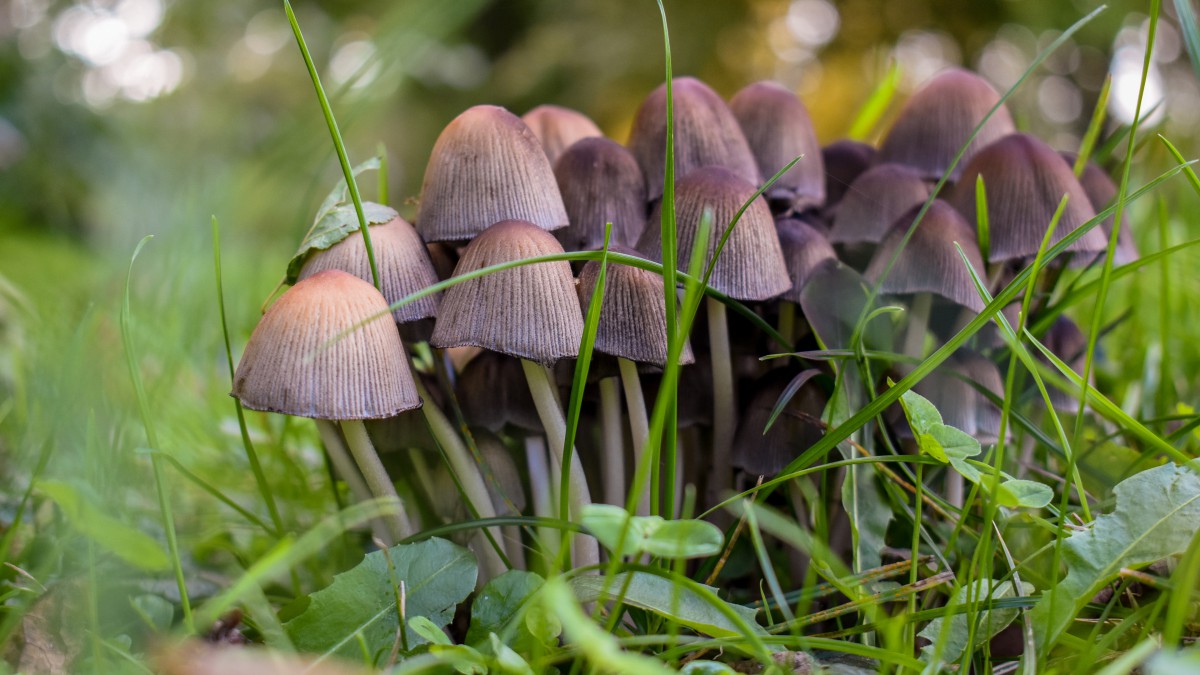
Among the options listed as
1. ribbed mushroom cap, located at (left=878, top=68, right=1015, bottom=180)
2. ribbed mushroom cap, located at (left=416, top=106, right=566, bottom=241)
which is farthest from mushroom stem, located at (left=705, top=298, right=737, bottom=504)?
ribbed mushroom cap, located at (left=878, top=68, right=1015, bottom=180)

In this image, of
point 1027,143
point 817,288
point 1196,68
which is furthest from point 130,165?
point 1196,68

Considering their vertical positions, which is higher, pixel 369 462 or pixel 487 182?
pixel 487 182

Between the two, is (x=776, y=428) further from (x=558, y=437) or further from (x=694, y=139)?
(x=694, y=139)

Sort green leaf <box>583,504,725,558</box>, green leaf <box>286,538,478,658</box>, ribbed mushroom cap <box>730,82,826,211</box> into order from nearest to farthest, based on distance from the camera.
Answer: green leaf <box>583,504,725,558</box> → green leaf <box>286,538,478,658</box> → ribbed mushroom cap <box>730,82,826,211</box>

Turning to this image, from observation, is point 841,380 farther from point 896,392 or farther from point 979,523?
point 979,523

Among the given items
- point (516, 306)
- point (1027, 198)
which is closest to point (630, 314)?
point (516, 306)

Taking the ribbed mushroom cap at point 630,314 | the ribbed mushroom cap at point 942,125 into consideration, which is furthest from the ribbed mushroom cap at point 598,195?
Answer: the ribbed mushroom cap at point 942,125

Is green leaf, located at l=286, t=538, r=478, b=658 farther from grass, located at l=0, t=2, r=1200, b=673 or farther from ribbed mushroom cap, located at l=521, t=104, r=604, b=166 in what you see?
ribbed mushroom cap, located at l=521, t=104, r=604, b=166
